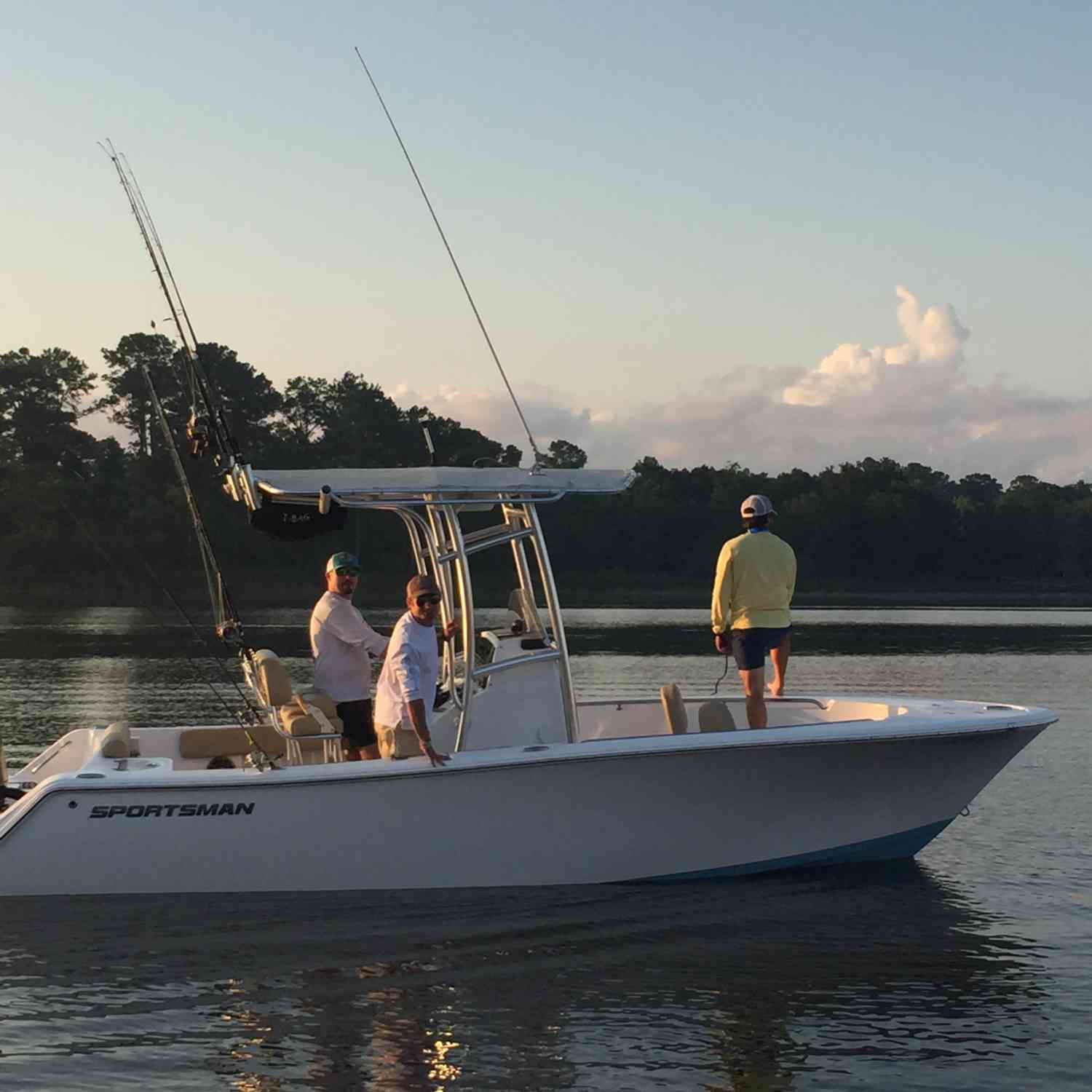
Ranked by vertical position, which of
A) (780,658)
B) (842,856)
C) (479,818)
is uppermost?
(780,658)

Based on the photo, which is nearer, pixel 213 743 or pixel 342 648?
pixel 342 648

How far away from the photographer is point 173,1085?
675cm

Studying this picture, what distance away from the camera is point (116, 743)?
964 cm

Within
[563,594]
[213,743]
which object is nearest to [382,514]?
[563,594]

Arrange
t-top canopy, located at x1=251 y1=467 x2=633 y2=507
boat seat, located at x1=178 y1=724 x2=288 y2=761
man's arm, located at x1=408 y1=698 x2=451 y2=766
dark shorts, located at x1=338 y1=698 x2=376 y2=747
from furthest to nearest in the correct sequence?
boat seat, located at x1=178 y1=724 x2=288 y2=761, dark shorts, located at x1=338 y1=698 x2=376 y2=747, t-top canopy, located at x1=251 y1=467 x2=633 y2=507, man's arm, located at x1=408 y1=698 x2=451 y2=766

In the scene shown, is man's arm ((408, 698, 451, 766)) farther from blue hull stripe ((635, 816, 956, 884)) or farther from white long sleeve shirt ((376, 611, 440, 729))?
blue hull stripe ((635, 816, 956, 884))

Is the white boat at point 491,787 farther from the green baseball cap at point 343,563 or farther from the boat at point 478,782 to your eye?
the green baseball cap at point 343,563

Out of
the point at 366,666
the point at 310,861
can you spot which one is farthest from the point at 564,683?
the point at 310,861

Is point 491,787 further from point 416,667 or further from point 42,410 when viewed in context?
point 42,410

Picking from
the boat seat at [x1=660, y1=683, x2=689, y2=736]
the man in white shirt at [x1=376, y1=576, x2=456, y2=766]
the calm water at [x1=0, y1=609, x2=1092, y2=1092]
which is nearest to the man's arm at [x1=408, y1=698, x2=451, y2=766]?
the man in white shirt at [x1=376, y1=576, x2=456, y2=766]

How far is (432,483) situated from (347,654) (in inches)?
45.6

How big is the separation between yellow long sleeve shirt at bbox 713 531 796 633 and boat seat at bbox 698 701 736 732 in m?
0.50

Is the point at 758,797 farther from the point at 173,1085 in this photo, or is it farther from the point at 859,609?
the point at 859,609

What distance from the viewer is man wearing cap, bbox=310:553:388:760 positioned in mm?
9578
